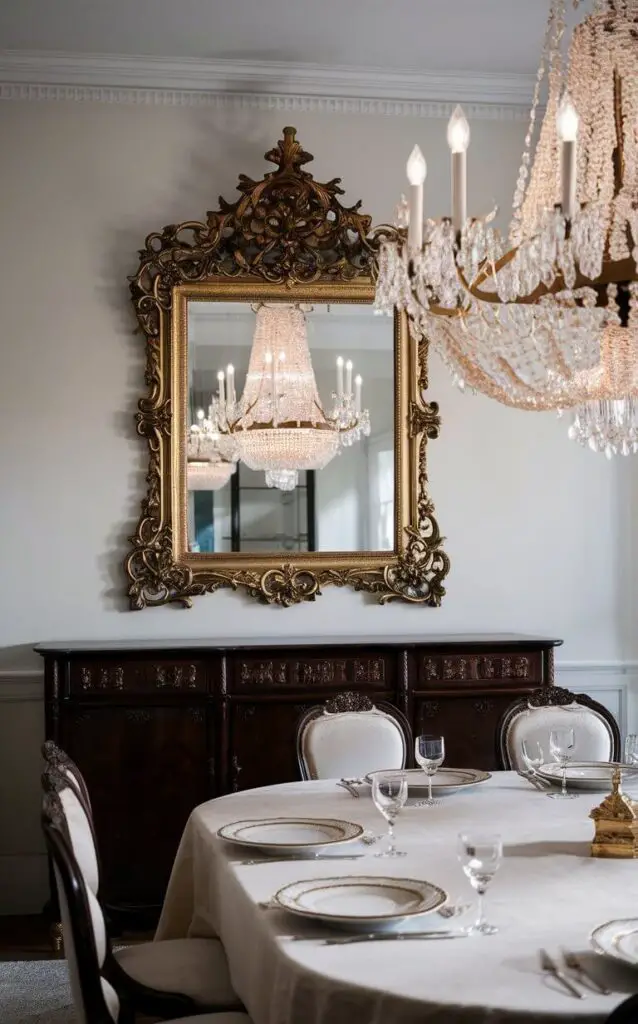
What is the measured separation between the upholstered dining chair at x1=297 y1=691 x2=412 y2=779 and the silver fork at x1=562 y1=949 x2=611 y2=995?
1.74 m

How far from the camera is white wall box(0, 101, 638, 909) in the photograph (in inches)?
193

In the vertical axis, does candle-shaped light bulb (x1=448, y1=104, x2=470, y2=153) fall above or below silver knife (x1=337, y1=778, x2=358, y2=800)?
above

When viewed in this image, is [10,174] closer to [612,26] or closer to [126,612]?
[126,612]

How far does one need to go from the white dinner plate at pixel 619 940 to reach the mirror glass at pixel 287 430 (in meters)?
3.15

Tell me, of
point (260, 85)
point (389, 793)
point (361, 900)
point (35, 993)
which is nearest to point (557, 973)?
point (361, 900)

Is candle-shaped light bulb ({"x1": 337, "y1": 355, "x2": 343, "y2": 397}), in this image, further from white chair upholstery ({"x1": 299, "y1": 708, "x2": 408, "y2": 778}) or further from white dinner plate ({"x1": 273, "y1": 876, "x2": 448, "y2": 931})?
white dinner plate ({"x1": 273, "y1": 876, "x2": 448, "y2": 931})

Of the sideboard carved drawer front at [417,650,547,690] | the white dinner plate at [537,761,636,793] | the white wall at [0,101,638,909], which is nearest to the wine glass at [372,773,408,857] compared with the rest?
the white dinner plate at [537,761,636,793]

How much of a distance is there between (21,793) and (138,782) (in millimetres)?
666

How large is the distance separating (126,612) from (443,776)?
1.98m

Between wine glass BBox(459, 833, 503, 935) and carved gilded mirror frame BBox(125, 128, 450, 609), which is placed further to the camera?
carved gilded mirror frame BBox(125, 128, 450, 609)

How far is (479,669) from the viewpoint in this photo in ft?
15.3

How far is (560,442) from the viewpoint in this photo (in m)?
5.29

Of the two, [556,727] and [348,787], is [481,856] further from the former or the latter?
[556,727]

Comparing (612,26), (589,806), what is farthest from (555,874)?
(612,26)
